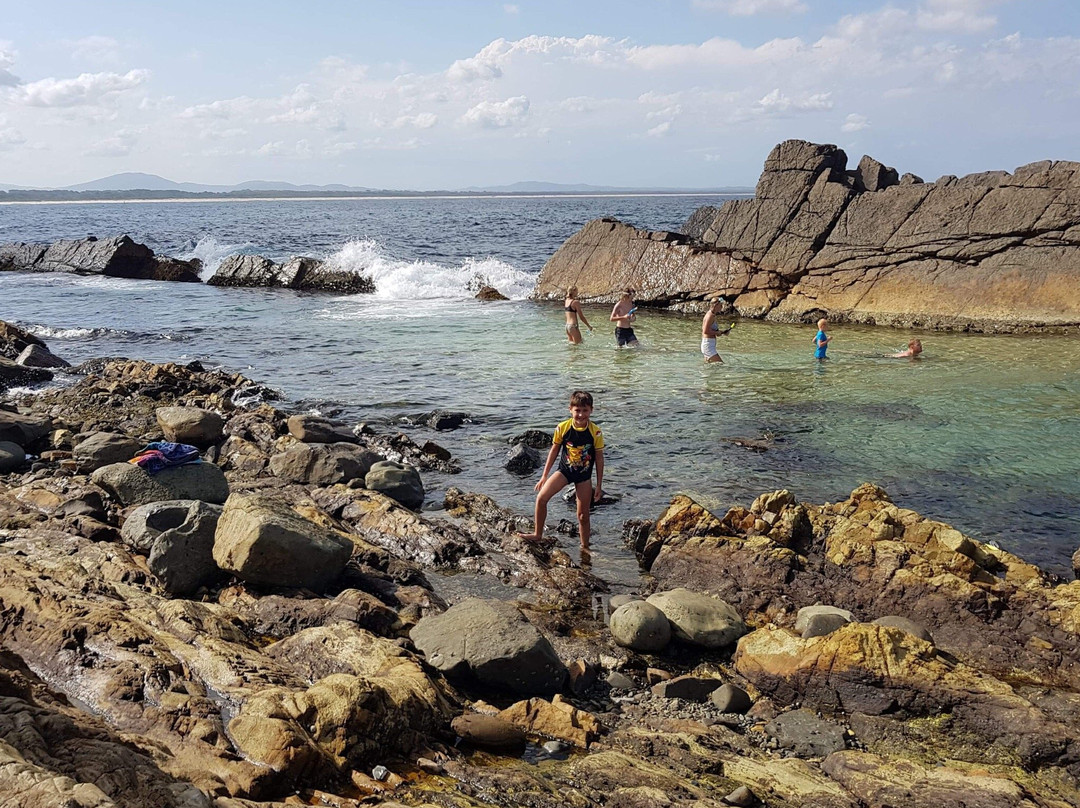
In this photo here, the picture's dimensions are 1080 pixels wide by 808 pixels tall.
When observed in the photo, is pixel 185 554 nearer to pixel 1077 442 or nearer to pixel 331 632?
pixel 331 632

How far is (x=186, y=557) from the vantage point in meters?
6.86

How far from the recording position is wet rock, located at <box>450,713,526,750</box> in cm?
486

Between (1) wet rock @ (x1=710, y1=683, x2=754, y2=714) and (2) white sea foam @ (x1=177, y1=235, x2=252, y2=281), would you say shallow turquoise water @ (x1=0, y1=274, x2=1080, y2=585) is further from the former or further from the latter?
(2) white sea foam @ (x1=177, y1=235, x2=252, y2=281)

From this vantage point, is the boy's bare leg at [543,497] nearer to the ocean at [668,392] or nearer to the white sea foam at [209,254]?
the ocean at [668,392]

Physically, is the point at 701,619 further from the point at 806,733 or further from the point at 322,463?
the point at 322,463

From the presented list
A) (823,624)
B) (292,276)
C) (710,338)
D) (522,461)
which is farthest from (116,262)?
(823,624)

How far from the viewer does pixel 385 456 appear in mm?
11844

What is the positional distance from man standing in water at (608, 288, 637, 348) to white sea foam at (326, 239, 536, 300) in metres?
9.98

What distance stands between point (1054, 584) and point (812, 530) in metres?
2.01

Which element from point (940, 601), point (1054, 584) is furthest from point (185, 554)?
point (1054, 584)

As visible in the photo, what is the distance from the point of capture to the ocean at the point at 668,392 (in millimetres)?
10172

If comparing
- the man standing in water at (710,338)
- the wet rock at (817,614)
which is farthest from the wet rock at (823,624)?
the man standing in water at (710,338)

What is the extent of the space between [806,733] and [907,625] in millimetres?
1727

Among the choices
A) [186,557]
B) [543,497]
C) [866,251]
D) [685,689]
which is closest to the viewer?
[685,689]
